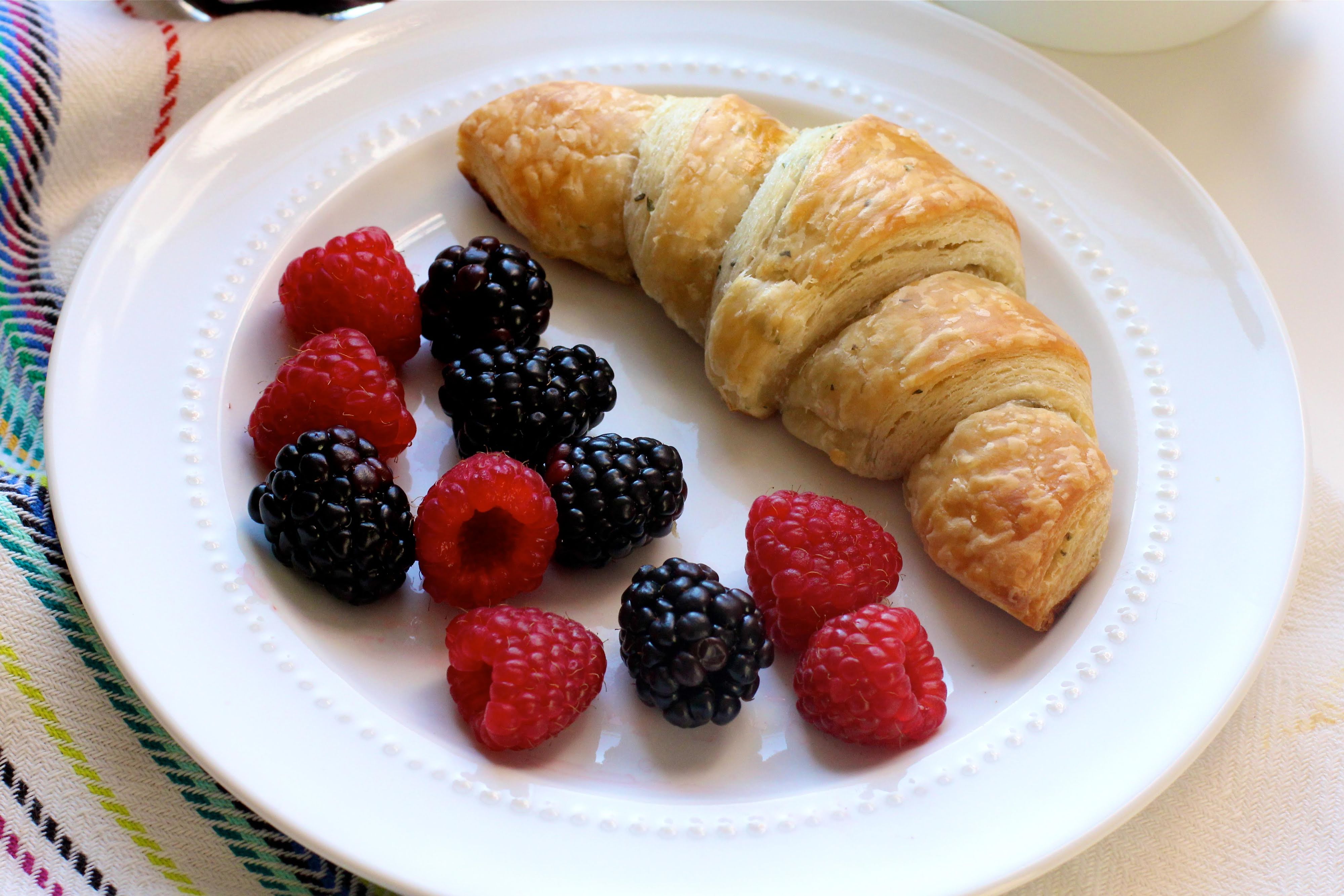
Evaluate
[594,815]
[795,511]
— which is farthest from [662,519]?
[594,815]

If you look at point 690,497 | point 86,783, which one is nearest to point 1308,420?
point 690,497

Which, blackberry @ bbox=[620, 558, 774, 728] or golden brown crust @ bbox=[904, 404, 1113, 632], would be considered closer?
blackberry @ bbox=[620, 558, 774, 728]

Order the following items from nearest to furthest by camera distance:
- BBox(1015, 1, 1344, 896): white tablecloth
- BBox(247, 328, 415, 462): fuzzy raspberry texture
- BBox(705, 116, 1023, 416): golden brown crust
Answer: BBox(1015, 1, 1344, 896): white tablecloth → BBox(247, 328, 415, 462): fuzzy raspberry texture → BBox(705, 116, 1023, 416): golden brown crust

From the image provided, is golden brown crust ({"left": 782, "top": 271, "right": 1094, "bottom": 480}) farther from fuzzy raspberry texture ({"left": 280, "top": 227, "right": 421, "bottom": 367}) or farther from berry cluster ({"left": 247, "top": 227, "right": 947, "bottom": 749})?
fuzzy raspberry texture ({"left": 280, "top": 227, "right": 421, "bottom": 367})

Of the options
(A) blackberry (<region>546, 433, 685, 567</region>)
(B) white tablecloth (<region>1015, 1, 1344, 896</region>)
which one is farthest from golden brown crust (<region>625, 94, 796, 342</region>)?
(B) white tablecloth (<region>1015, 1, 1344, 896</region>)

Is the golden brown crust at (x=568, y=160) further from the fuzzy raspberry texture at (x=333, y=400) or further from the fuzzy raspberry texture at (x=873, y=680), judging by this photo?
the fuzzy raspberry texture at (x=873, y=680)

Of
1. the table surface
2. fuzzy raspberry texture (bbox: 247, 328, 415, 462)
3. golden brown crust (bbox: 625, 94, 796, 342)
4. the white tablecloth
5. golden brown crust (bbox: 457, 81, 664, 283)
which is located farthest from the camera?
the table surface
